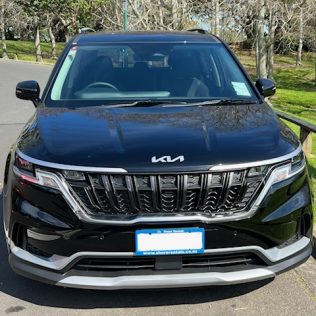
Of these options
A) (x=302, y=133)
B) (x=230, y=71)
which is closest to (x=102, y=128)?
(x=230, y=71)

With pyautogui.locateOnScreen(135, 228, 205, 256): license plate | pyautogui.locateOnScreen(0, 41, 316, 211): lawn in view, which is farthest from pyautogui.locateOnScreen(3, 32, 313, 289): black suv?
pyautogui.locateOnScreen(0, 41, 316, 211): lawn

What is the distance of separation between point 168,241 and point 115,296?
84 cm

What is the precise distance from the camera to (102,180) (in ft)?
10.2

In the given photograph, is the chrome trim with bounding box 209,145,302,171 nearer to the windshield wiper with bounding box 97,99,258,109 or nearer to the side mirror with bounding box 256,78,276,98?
the windshield wiper with bounding box 97,99,258,109

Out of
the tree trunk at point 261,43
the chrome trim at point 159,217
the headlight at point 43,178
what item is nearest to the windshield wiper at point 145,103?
the headlight at point 43,178

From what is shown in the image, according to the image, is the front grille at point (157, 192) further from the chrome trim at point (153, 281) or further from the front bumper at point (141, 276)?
the chrome trim at point (153, 281)

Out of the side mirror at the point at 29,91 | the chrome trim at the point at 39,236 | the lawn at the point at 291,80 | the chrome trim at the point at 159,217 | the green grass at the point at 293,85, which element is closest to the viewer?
the chrome trim at the point at 159,217

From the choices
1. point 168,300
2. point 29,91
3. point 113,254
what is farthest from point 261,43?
point 113,254

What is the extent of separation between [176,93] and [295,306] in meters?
2.00

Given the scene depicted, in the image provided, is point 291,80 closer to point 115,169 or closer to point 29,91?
point 29,91

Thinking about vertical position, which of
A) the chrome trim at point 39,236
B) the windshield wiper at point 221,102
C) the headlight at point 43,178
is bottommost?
the chrome trim at point 39,236

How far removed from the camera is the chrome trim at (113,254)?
315cm

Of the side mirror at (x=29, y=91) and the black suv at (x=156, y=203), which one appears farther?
the side mirror at (x=29, y=91)

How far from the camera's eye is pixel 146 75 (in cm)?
471
